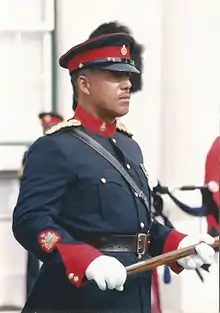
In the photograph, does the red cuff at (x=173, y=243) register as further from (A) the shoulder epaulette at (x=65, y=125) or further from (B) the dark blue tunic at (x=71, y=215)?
(A) the shoulder epaulette at (x=65, y=125)

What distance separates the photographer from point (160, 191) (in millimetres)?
920

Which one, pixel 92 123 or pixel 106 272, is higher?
pixel 92 123

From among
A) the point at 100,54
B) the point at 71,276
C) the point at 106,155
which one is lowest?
the point at 71,276

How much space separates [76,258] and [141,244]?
99 millimetres

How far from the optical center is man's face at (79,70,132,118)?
74 centimetres

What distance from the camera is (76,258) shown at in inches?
26.6

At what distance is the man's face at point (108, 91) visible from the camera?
74 cm

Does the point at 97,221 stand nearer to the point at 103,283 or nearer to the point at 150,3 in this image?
the point at 103,283

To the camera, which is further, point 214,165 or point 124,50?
point 214,165

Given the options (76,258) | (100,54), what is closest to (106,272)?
(76,258)

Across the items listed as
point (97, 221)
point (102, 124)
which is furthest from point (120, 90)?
point (97, 221)

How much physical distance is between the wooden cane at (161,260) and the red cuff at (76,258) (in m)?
0.04

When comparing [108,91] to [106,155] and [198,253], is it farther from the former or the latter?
[198,253]

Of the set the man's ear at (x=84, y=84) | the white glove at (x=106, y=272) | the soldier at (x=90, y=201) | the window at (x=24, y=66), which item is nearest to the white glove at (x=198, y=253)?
the soldier at (x=90, y=201)
